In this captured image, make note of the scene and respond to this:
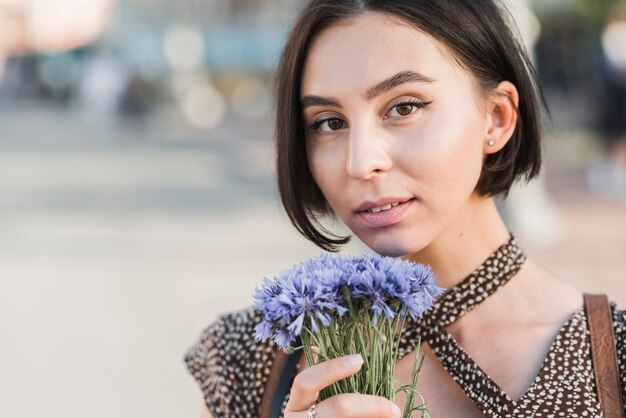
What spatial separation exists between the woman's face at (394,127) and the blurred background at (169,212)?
60 centimetres

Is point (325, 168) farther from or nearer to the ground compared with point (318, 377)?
farther from the ground

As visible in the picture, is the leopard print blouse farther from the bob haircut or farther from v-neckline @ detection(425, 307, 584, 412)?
the bob haircut

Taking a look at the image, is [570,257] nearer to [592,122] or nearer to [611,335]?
[611,335]

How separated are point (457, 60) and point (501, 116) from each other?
20cm

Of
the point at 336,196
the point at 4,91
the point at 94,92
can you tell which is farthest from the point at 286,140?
the point at 4,91

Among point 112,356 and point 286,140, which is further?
point 112,356

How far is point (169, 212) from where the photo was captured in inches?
493

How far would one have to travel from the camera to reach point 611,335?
1887mm

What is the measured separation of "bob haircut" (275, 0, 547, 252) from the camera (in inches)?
72.6

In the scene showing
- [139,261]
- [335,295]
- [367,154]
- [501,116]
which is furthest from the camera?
[139,261]

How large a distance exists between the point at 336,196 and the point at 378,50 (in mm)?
283

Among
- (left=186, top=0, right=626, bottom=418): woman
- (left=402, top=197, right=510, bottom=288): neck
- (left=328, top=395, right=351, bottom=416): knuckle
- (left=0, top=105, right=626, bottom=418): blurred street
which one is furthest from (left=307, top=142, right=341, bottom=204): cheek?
(left=0, top=105, right=626, bottom=418): blurred street

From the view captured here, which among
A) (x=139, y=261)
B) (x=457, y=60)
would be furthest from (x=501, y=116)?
(x=139, y=261)

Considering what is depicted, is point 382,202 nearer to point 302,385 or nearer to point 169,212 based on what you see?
point 302,385
